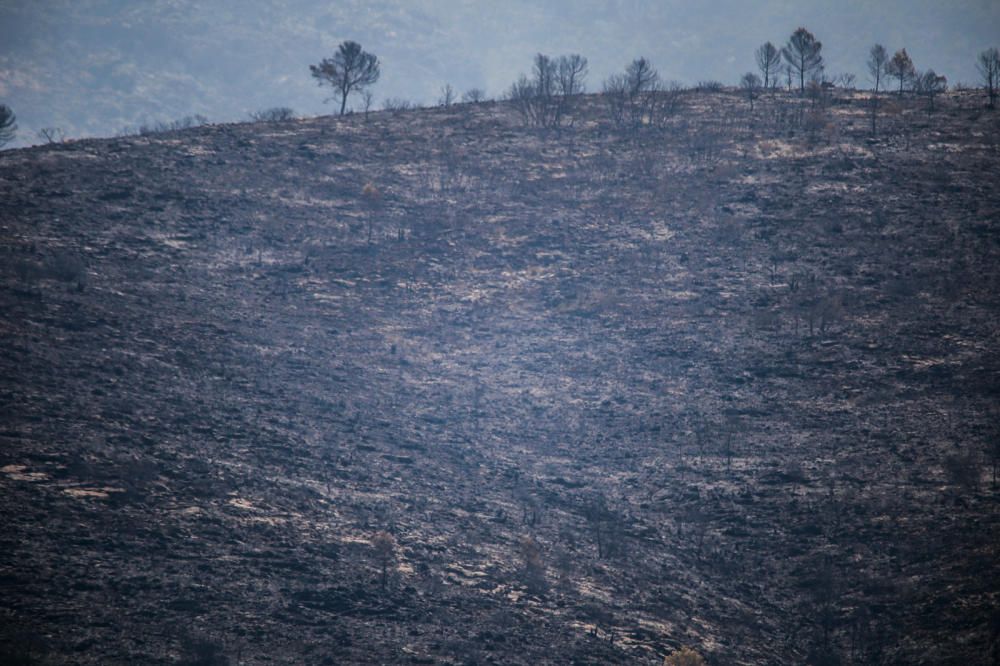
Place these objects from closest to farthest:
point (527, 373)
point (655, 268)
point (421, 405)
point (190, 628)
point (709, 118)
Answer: point (190, 628), point (421, 405), point (527, 373), point (655, 268), point (709, 118)

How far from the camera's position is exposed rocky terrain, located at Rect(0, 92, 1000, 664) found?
62.0 ft

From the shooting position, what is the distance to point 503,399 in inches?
1231

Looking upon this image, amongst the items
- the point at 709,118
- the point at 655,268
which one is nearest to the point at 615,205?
the point at 655,268

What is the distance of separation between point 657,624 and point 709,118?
42.5m

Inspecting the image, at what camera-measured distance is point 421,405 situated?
30.4 metres

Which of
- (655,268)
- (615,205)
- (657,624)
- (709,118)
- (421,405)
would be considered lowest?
(657,624)

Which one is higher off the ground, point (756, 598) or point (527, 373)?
point (527, 373)

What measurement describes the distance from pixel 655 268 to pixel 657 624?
21892 millimetres

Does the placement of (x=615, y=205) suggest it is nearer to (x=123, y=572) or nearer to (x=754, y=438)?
(x=754, y=438)

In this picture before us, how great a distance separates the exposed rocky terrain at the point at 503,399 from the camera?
18891 millimetres

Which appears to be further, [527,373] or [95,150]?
[95,150]

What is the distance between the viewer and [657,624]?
2012 centimetres

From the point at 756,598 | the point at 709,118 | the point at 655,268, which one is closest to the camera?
the point at 756,598

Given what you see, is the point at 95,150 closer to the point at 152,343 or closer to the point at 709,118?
the point at 152,343
